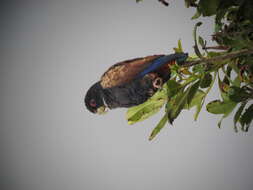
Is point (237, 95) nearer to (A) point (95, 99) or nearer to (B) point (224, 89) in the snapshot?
(B) point (224, 89)

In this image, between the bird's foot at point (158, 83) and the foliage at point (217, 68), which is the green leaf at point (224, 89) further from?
the bird's foot at point (158, 83)

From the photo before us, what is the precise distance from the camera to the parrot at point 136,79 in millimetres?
351

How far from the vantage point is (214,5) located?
0.31m

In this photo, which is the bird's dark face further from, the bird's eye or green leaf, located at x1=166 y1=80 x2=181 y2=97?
green leaf, located at x1=166 y1=80 x2=181 y2=97

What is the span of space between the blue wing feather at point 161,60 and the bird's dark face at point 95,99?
0.07 m

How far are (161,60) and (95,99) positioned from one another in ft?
0.40

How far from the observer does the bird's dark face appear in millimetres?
384

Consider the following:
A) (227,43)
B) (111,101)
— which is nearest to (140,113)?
(111,101)

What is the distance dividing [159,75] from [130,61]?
5cm

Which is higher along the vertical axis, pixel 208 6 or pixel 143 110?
pixel 208 6

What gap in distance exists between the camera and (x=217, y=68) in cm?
34

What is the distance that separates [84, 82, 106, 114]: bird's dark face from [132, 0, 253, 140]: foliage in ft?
0.16

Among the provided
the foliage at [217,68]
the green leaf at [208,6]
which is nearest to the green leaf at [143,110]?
the foliage at [217,68]

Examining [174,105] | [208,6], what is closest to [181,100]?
[174,105]
